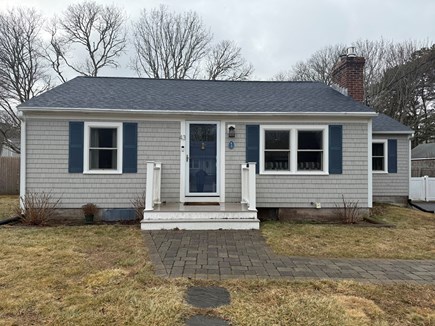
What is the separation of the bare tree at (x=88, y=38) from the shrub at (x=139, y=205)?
17.7 metres

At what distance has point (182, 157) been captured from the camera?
8492 millimetres

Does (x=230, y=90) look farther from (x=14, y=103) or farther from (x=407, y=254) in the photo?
(x=14, y=103)

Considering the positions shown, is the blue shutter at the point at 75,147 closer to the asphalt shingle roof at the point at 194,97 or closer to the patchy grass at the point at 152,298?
the asphalt shingle roof at the point at 194,97

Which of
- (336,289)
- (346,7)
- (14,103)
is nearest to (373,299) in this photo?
(336,289)

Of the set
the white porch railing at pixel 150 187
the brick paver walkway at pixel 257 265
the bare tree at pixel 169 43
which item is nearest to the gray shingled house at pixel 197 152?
the white porch railing at pixel 150 187

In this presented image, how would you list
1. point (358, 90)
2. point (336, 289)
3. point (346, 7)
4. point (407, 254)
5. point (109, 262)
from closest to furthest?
point (336, 289) → point (109, 262) → point (407, 254) → point (358, 90) → point (346, 7)

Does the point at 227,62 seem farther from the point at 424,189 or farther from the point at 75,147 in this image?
the point at 75,147

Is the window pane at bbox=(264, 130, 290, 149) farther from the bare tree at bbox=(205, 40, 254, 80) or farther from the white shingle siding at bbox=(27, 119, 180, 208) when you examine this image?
the bare tree at bbox=(205, 40, 254, 80)

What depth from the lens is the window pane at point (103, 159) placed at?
835 cm

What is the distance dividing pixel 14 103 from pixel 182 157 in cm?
1776

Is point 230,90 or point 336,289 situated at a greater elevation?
point 230,90

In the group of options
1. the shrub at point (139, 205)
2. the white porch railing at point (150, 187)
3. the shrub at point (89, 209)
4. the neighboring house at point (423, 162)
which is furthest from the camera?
the neighboring house at point (423, 162)

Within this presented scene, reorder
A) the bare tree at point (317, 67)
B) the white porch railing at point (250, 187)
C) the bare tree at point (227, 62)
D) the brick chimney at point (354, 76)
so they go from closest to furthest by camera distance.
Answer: the white porch railing at point (250, 187) < the brick chimney at point (354, 76) < the bare tree at point (227, 62) < the bare tree at point (317, 67)

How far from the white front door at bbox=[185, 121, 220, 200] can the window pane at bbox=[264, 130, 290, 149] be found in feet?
4.49
